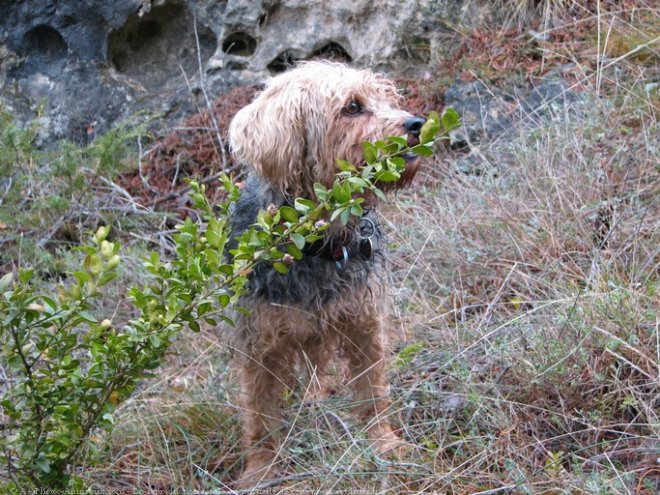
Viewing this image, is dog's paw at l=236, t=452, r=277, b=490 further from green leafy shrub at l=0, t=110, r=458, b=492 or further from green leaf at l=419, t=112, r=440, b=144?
green leaf at l=419, t=112, r=440, b=144

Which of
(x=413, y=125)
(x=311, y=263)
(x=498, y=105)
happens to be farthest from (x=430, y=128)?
(x=498, y=105)

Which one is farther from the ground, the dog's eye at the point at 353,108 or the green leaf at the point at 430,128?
the green leaf at the point at 430,128

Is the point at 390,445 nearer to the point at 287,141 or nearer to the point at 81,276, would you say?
the point at 287,141

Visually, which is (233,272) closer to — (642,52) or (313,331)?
(313,331)

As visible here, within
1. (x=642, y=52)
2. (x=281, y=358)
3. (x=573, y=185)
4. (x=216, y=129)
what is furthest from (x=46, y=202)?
(x=642, y=52)

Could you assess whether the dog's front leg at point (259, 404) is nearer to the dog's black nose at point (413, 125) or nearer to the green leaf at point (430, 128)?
the dog's black nose at point (413, 125)

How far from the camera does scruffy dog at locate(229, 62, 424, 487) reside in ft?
12.4

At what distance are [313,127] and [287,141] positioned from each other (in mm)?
130

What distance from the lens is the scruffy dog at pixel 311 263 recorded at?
3766 mm

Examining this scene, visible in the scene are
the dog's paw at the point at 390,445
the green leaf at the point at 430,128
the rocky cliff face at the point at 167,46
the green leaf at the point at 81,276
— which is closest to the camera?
the green leaf at the point at 81,276

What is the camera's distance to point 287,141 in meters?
3.80

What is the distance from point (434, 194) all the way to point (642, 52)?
192 centimetres

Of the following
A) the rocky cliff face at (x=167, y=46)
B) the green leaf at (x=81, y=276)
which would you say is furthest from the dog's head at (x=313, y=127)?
the rocky cliff face at (x=167, y=46)

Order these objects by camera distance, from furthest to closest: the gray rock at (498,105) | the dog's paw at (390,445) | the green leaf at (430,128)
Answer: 1. the gray rock at (498,105)
2. the dog's paw at (390,445)
3. the green leaf at (430,128)
